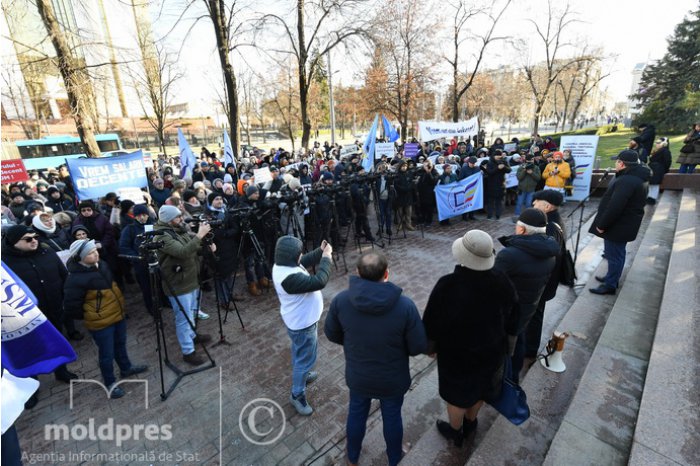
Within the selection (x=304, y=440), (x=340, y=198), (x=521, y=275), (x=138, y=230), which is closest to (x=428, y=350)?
(x=521, y=275)

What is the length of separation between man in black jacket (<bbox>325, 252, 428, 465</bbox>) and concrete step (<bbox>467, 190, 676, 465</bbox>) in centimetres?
90

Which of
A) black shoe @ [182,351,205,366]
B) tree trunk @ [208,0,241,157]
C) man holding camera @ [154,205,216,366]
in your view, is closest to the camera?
man holding camera @ [154,205,216,366]

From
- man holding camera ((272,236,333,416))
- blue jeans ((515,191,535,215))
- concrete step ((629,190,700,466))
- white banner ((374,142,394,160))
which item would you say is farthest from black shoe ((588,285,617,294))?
white banner ((374,142,394,160))

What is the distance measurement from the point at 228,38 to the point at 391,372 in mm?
14438

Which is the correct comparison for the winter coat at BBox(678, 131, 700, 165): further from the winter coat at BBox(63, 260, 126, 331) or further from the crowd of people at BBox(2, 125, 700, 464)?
the winter coat at BBox(63, 260, 126, 331)

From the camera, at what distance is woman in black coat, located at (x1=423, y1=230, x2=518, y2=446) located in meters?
2.36

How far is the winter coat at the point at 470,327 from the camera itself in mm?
2373

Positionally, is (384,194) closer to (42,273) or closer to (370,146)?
(370,146)

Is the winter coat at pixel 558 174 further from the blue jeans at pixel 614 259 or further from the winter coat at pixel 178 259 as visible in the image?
the winter coat at pixel 178 259

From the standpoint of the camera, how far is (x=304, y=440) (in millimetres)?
3352

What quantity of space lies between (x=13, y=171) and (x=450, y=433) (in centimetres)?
1358

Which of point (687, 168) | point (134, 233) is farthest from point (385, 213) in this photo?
point (687, 168)

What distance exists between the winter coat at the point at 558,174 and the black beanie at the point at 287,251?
28.9 ft

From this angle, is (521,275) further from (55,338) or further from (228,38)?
(228,38)
